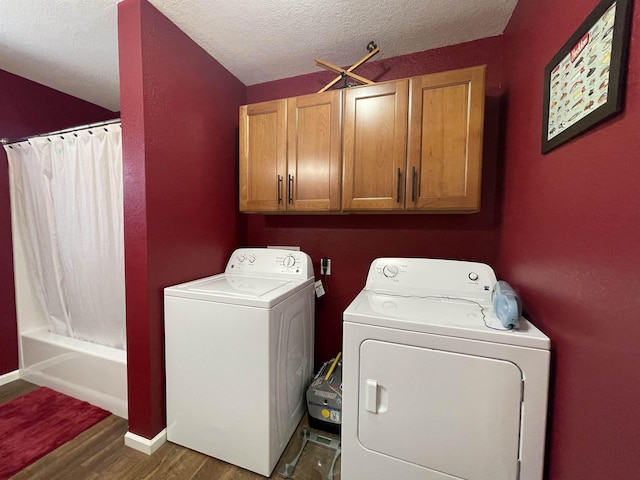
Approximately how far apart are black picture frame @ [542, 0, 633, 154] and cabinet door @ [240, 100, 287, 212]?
4.40 feet

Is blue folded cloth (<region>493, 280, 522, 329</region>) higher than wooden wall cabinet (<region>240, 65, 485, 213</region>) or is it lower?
lower

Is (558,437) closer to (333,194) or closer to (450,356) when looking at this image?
(450,356)

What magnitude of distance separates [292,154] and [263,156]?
0.23 metres

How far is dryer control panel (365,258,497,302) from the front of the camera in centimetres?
140

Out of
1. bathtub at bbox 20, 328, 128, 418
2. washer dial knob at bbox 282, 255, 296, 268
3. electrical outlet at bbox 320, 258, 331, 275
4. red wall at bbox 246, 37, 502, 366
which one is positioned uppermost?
red wall at bbox 246, 37, 502, 366

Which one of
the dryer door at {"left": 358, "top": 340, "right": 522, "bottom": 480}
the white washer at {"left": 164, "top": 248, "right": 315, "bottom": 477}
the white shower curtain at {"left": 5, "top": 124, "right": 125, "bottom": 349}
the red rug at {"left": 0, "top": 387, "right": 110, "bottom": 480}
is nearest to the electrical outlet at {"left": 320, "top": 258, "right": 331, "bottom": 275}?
the white washer at {"left": 164, "top": 248, "right": 315, "bottom": 477}

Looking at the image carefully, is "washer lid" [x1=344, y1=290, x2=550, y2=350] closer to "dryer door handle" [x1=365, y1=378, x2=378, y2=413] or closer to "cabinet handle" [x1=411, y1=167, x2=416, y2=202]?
"dryer door handle" [x1=365, y1=378, x2=378, y2=413]

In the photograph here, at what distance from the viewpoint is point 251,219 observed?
2240 millimetres

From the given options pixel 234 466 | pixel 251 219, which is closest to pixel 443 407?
pixel 234 466

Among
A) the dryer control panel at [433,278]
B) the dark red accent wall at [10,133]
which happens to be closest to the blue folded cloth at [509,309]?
the dryer control panel at [433,278]

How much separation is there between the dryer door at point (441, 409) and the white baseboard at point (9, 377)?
2806 millimetres

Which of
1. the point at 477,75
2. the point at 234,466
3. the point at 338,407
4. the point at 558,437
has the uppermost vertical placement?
the point at 477,75

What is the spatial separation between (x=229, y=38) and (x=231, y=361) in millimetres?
1927

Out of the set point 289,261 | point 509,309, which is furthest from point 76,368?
point 509,309
